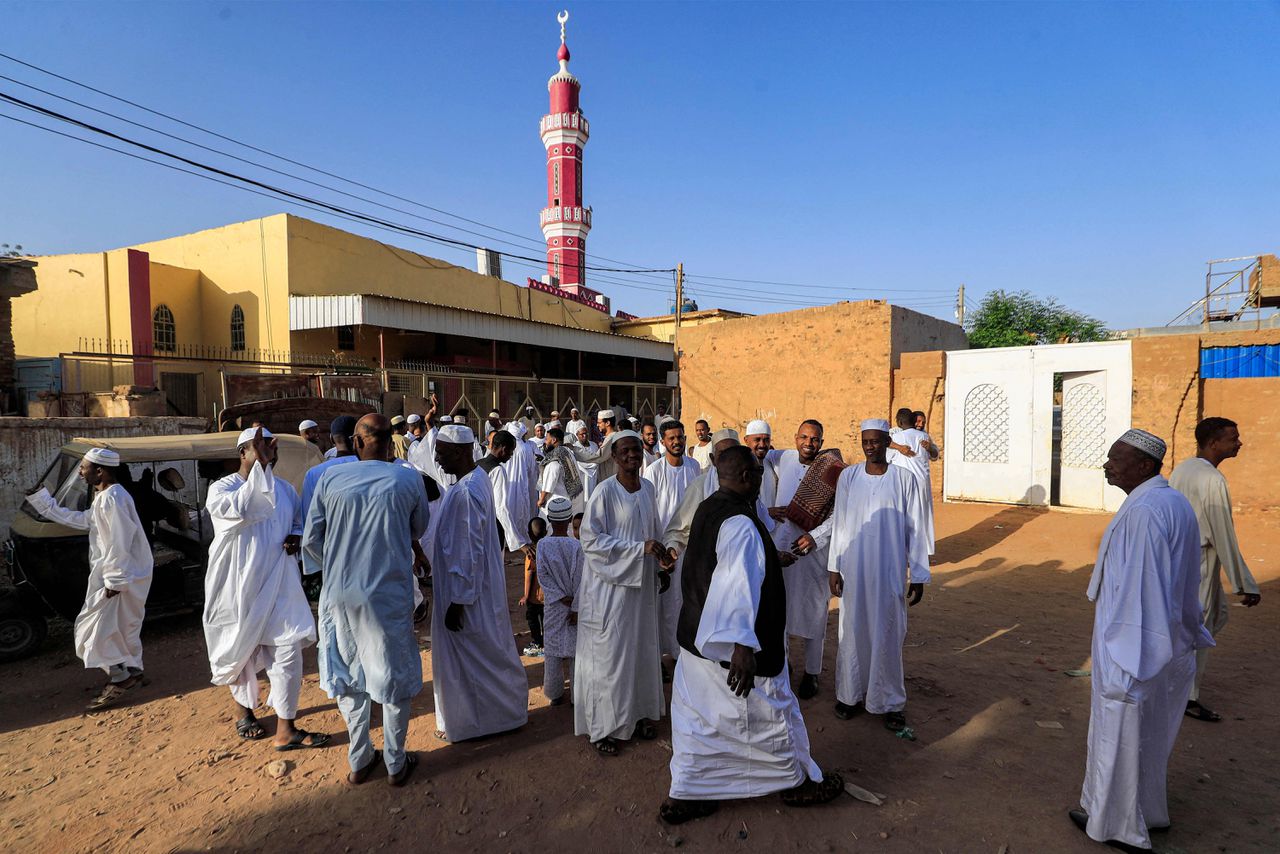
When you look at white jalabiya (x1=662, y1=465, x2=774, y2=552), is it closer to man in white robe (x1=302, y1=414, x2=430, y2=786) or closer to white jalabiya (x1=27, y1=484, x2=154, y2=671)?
man in white robe (x1=302, y1=414, x2=430, y2=786)

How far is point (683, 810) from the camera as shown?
288 centimetres

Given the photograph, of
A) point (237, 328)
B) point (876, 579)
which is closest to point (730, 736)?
point (876, 579)

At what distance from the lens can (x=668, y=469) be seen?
4832 mm

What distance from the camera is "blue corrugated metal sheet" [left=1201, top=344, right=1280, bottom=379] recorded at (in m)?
8.80

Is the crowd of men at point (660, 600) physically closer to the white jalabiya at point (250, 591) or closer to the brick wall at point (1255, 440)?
the white jalabiya at point (250, 591)

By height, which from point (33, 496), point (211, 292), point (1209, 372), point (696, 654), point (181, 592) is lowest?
point (181, 592)

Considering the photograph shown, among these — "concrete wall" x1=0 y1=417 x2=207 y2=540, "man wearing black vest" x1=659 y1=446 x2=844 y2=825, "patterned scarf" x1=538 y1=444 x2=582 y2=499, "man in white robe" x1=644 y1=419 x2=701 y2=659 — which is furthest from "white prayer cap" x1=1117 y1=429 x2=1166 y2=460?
"concrete wall" x1=0 y1=417 x2=207 y2=540

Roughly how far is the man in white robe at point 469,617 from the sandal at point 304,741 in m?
0.66

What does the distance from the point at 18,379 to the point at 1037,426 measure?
1959 cm

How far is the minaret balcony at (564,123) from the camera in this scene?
32812 mm

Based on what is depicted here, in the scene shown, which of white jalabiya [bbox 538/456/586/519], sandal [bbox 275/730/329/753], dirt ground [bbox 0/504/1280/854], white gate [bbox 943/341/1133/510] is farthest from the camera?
white gate [bbox 943/341/1133/510]

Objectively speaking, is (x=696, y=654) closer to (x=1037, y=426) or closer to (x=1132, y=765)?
(x=1132, y=765)

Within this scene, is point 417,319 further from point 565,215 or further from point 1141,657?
point 565,215

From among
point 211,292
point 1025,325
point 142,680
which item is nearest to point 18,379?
point 211,292
